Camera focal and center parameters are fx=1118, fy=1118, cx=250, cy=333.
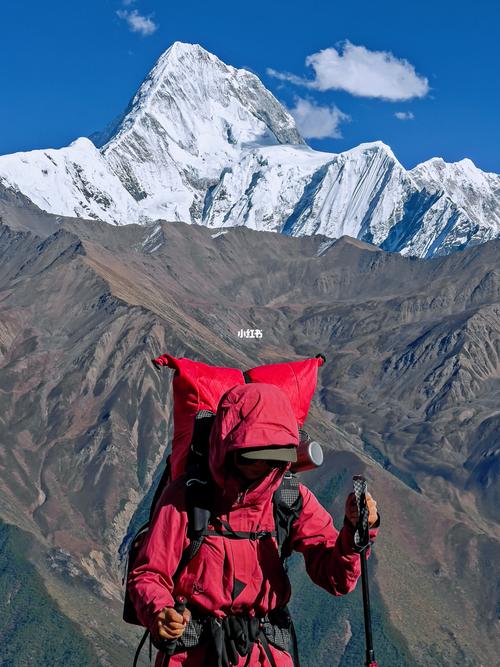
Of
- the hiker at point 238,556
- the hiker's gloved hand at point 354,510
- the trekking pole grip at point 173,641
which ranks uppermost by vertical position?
the hiker's gloved hand at point 354,510

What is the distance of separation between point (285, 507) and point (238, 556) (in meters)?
0.78

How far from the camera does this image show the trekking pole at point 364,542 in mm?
10773

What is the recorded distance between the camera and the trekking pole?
1077 cm

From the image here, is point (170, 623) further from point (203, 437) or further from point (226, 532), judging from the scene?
point (203, 437)

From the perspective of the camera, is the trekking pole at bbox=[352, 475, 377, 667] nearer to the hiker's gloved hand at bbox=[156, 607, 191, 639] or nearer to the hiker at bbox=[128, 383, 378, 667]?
the hiker at bbox=[128, 383, 378, 667]

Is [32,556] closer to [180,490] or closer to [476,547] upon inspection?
[476,547]

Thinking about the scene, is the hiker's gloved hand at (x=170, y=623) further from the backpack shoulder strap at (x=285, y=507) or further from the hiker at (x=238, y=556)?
the backpack shoulder strap at (x=285, y=507)

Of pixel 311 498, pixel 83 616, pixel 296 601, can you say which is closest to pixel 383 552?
pixel 296 601

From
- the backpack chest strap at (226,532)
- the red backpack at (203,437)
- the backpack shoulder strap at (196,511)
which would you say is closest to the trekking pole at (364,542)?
the red backpack at (203,437)

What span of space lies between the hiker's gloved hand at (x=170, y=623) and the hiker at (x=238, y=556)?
0.11 metres

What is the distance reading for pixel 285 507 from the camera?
39.4ft

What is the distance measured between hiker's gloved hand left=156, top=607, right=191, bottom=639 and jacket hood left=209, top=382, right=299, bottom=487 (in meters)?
1.48

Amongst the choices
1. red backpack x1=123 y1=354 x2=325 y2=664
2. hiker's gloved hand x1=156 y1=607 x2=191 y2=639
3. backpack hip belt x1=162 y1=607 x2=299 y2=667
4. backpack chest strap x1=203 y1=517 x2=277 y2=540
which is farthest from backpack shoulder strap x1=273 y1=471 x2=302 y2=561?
hiker's gloved hand x1=156 y1=607 x2=191 y2=639

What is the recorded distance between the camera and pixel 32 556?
7082 inches
